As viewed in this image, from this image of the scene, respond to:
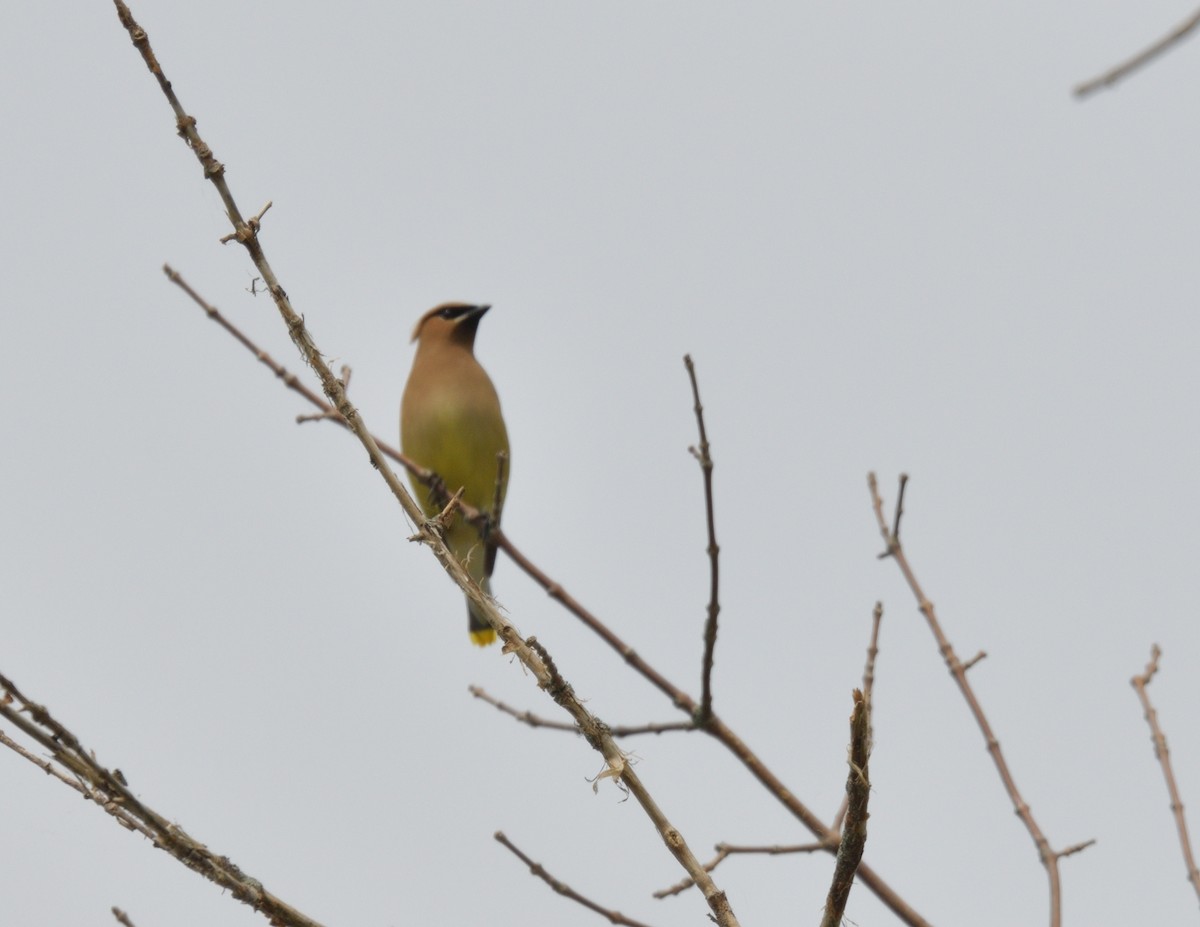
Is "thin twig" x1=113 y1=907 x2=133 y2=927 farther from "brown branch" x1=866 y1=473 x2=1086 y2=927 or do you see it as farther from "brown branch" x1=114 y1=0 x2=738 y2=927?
"brown branch" x1=866 y1=473 x2=1086 y2=927

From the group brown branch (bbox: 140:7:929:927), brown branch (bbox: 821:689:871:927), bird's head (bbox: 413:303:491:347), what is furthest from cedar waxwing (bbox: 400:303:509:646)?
brown branch (bbox: 821:689:871:927)

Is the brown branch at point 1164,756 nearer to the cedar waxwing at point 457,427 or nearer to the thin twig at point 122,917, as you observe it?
the thin twig at point 122,917

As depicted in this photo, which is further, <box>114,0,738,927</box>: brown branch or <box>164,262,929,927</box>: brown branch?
<box>164,262,929,927</box>: brown branch

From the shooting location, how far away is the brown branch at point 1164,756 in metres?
2.53

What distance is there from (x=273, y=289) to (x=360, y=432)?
0.23 meters

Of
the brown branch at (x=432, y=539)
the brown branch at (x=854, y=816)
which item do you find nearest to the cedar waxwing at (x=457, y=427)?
the brown branch at (x=432, y=539)

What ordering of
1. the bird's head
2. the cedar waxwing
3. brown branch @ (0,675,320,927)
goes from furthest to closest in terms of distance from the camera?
the bird's head
the cedar waxwing
brown branch @ (0,675,320,927)

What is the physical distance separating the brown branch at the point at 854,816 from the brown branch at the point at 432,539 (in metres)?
0.12

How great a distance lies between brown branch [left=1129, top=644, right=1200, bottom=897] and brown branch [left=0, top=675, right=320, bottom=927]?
1.48 metres

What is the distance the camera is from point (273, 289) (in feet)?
6.65

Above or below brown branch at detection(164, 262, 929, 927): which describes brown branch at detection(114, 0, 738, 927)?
below

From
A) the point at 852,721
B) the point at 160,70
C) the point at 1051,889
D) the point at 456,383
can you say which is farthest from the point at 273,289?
the point at 456,383

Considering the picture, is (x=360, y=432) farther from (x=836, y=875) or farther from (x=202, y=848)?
(x=836, y=875)

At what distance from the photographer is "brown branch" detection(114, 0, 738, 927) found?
1.74m
